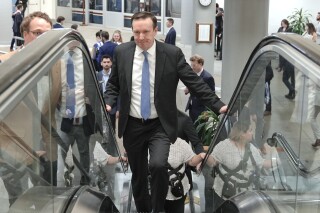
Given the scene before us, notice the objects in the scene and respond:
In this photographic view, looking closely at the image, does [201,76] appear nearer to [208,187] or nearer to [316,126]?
[208,187]

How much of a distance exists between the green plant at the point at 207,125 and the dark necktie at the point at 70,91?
428 cm

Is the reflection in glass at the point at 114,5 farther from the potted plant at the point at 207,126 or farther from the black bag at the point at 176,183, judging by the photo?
the black bag at the point at 176,183

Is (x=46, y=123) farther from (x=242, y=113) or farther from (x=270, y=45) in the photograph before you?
(x=242, y=113)

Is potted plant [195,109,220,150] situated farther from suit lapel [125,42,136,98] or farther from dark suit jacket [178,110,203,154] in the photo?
suit lapel [125,42,136,98]

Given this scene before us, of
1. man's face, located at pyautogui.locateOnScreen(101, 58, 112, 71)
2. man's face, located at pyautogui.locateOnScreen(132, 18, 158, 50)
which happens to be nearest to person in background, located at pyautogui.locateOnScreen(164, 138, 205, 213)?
man's face, located at pyautogui.locateOnScreen(132, 18, 158, 50)

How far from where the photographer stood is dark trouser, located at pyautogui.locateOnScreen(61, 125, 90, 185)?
3789mm

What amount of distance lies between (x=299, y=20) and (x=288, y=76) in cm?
1622

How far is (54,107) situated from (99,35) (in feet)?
33.3

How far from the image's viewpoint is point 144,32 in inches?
188

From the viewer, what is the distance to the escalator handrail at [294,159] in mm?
3019

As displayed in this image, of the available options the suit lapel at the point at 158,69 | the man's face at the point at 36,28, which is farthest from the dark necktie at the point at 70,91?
the suit lapel at the point at 158,69

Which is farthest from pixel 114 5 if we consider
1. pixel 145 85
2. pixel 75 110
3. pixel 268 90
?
pixel 268 90

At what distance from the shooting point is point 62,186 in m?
3.54

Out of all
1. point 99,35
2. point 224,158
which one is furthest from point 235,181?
point 99,35
